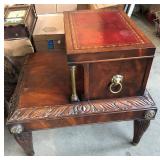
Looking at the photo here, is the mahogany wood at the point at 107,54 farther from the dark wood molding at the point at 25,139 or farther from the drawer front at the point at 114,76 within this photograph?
the dark wood molding at the point at 25,139

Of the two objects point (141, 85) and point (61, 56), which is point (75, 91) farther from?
point (61, 56)

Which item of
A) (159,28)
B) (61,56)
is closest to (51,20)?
(61,56)

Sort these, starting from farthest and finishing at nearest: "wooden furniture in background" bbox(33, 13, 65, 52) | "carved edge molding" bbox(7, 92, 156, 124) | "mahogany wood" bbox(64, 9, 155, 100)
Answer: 1. "wooden furniture in background" bbox(33, 13, 65, 52)
2. "carved edge molding" bbox(7, 92, 156, 124)
3. "mahogany wood" bbox(64, 9, 155, 100)

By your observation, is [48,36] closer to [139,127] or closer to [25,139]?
[25,139]

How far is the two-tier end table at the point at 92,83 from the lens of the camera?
2.45 feet

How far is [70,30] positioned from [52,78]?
279mm

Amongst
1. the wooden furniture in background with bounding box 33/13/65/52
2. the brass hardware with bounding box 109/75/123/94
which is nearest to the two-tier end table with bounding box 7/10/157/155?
the brass hardware with bounding box 109/75/123/94

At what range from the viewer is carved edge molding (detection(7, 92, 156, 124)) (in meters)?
0.87

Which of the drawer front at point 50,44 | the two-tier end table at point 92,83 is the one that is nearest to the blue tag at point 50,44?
the drawer front at point 50,44

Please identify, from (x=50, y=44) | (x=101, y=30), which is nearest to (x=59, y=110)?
(x=101, y=30)

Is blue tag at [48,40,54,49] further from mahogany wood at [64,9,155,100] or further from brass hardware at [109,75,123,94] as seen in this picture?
brass hardware at [109,75,123,94]

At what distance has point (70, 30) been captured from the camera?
883mm

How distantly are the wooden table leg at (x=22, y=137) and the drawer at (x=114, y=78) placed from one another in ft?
1.01

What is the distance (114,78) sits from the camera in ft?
2.64
